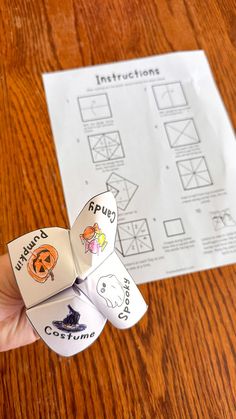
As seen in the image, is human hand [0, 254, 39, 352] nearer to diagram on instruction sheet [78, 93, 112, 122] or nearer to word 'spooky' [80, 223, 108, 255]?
word 'spooky' [80, 223, 108, 255]

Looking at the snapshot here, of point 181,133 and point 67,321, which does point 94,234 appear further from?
point 181,133


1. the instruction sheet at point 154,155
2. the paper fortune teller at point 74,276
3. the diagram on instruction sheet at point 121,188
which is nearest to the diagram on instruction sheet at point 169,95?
the instruction sheet at point 154,155

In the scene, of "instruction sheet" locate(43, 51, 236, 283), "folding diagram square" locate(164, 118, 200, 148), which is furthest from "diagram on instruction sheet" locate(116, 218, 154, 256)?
"folding diagram square" locate(164, 118, 200, 148)

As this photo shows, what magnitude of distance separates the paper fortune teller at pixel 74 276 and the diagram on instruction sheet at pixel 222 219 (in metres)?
0.22

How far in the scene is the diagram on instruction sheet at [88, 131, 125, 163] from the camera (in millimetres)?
496

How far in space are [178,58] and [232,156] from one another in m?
0.16

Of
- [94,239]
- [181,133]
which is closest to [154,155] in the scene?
[181,133]

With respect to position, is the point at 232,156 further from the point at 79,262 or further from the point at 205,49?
the point at 79,262

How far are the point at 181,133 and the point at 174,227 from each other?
126mm

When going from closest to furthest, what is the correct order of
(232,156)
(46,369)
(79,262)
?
(79,262), (46,369), (232,156)

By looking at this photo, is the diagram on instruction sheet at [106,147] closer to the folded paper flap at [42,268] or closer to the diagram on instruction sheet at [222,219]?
the diagram on instruction sheet at [222,219]

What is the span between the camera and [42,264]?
0.86 ft

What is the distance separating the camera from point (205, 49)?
22.5 inches

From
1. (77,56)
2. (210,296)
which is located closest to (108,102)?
(77,56)
